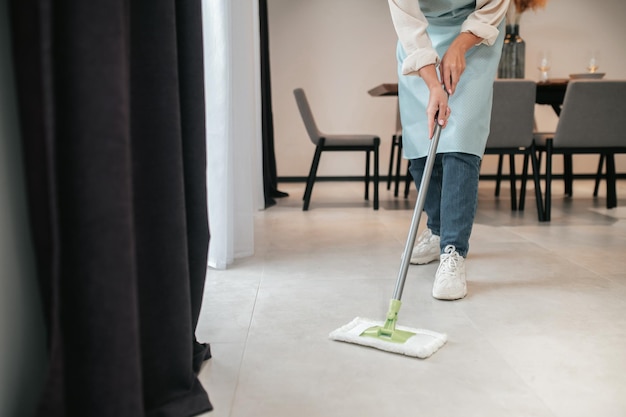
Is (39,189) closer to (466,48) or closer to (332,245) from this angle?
(466,48)

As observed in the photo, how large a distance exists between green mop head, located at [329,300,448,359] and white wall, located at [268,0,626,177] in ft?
13.8

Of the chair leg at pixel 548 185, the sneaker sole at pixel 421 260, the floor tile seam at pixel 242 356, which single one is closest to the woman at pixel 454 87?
the sneaker sole at pixel 421 260

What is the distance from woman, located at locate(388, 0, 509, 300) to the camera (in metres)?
1.65

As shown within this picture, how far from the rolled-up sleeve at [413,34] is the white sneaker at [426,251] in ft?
2.06

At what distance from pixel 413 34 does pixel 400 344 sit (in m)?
0.90

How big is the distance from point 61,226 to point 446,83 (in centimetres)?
121

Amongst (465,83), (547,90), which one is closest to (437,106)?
(465,83)

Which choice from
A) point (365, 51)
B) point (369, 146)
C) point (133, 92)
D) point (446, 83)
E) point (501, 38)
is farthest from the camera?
point (365, 51)

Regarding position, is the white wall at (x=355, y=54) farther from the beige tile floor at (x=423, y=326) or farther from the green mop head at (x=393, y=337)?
the green mop head at (x=393, y=337)

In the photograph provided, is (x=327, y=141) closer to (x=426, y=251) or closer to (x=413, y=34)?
(x=426, y=251)

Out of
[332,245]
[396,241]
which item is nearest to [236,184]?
[332,245]

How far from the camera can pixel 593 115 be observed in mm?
3018

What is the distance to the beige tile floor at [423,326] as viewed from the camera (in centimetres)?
103

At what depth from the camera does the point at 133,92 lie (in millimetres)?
874
